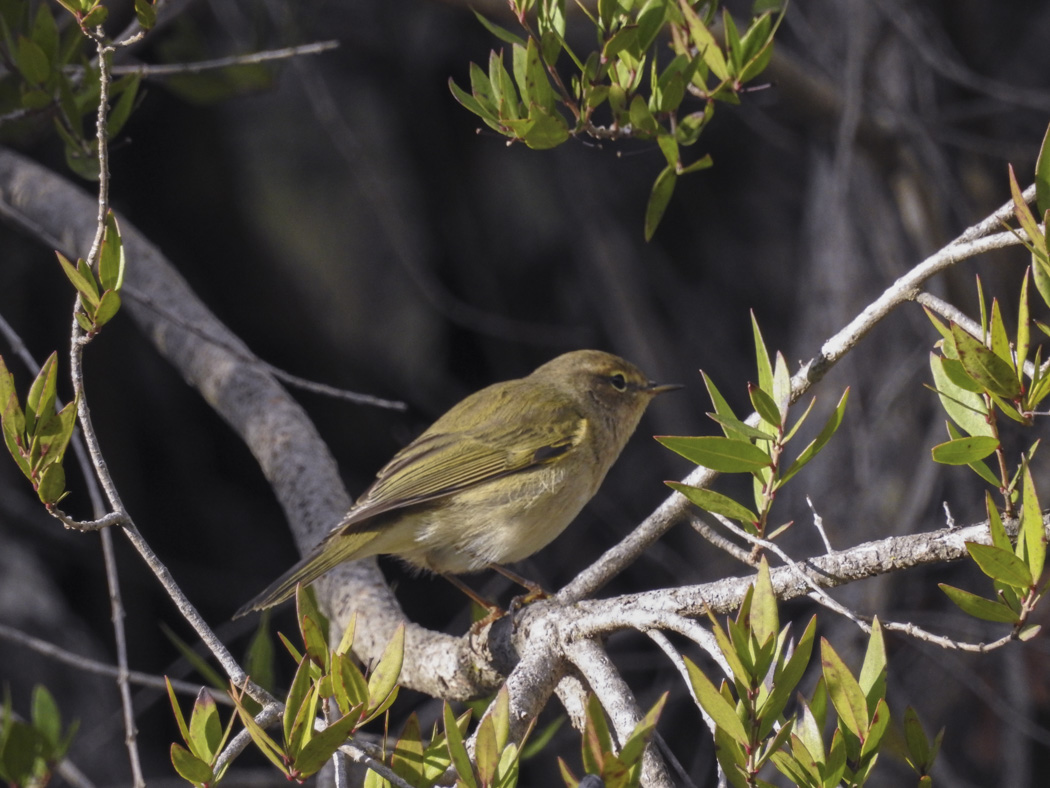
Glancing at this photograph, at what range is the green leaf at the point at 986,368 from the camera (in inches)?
58.8

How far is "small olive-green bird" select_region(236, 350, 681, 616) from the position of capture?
3607mm

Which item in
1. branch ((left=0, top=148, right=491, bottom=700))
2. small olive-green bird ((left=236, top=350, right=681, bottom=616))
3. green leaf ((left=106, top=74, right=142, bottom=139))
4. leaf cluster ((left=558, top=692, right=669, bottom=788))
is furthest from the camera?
small olive-green bird ((left=236, top=350, right=681, bottom=616))

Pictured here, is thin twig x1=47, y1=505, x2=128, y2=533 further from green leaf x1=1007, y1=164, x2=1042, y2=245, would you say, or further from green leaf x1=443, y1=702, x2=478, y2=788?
green leaf x1=1007, y1=164, x2=1042, y2=245

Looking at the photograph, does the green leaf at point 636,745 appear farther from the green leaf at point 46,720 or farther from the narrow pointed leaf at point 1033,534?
the green leaf at point 46,720

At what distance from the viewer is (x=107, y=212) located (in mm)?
1823

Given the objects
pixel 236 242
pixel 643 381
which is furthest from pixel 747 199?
pixel 236 242

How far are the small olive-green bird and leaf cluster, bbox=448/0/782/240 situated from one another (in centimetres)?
152

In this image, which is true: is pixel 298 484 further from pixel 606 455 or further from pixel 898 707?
pixel 898 707

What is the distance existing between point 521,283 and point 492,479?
82.6 inches

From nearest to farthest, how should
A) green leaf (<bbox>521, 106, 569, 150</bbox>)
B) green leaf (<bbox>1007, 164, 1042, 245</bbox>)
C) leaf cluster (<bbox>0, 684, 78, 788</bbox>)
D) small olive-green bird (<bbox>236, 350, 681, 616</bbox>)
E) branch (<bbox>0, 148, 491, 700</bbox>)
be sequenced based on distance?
green leaf (<bbox>1007, 164, 1042, 245</bbox>)
green leaf (<bbox>521, 106, 569, 150</bbox>)
leaf cluster (<bbox>0, 684, 78, 788</bbox>)
branch (<bbox>0, 148, 491, 700</bbox>)
small olive-green bird (<bbox>236, 350, 681, 616</bbox>)

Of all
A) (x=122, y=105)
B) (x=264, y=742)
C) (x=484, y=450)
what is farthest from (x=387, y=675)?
(x=484, y=450)

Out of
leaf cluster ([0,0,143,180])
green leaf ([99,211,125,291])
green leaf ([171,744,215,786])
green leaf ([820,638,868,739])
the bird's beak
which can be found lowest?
the bird's beak

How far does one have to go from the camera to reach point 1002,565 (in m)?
1.50

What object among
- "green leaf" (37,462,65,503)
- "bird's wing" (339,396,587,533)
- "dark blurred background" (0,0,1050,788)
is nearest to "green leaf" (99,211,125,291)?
"green leaf" (37,462,65,503)
